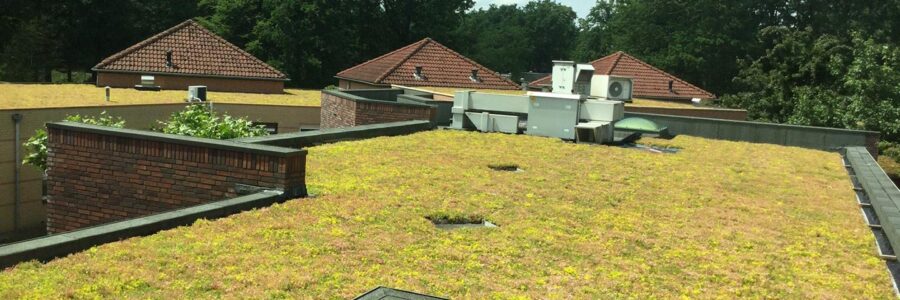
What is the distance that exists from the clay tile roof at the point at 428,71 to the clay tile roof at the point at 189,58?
5296mm

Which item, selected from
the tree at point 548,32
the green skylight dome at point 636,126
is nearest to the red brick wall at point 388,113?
the green skylight dome at point 636,126

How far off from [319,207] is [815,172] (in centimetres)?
1274

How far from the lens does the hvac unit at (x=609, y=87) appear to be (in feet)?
77.8

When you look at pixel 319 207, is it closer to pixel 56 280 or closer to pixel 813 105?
pixel 56 280

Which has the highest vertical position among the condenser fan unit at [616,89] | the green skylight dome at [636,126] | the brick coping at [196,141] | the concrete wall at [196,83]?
the condenser fan unit at [616,89]

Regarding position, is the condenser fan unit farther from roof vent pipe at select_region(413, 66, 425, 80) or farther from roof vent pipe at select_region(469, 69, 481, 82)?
roof vent pipe at select_region(469, 69, 481, 82)

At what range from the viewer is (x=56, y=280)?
604 centimetres

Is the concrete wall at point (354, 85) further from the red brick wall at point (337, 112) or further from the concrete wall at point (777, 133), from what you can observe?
the concrete wall at point (777, 133)

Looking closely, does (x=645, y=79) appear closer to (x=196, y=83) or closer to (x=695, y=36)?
(x=695, y=36)

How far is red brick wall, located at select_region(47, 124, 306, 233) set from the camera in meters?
10.0

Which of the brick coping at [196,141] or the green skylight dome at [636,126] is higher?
the green skylight dome at [636,126]

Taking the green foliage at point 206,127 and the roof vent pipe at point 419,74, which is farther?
the roof vent pipe at point 419,74

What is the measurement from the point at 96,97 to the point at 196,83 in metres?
6.90

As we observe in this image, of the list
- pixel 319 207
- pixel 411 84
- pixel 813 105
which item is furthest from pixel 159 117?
pixel 813 105
